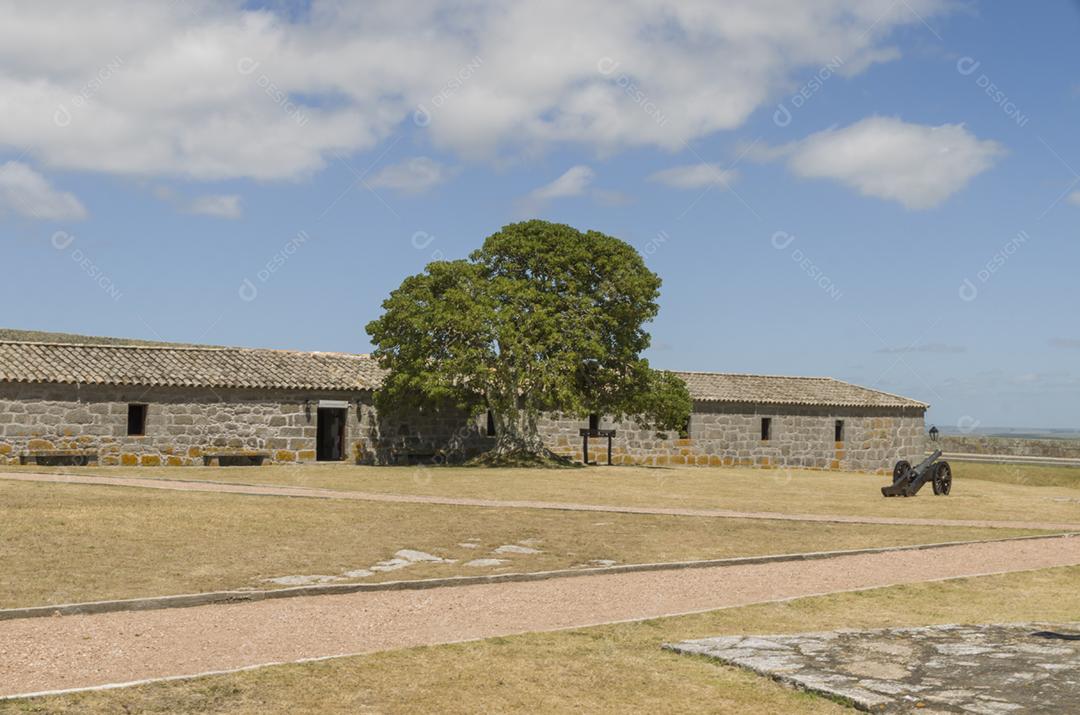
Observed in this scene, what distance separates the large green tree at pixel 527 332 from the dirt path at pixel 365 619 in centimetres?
1752

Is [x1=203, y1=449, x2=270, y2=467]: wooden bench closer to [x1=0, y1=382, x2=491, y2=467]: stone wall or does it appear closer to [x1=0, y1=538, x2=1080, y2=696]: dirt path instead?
[x1=0, y1=382, x2=491, y2=467]: stone wall

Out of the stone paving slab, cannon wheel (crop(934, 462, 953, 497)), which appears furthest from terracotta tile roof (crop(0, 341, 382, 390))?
the stone paving slab

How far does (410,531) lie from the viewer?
14516 millimetres

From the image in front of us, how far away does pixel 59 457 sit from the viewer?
2709cm

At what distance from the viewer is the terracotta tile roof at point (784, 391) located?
130 feet

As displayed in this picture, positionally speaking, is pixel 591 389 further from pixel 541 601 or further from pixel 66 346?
pixel 541 601

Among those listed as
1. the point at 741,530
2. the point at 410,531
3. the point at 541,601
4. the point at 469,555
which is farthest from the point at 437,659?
the point at 741,530

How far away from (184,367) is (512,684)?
25476 millimetres

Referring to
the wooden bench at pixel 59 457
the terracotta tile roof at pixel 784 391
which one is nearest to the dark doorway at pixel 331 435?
the wooden bench at pixel 59 457

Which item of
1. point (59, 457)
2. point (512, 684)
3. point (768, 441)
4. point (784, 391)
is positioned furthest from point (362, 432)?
point (512, 684)

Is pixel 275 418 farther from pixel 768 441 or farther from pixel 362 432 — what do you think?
pixel 768 441

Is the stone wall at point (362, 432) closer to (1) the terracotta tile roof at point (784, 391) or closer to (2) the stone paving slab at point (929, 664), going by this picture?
(1) the terracotta tile roof at point (784, 391)

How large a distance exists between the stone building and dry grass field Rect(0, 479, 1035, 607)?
9.84 metres

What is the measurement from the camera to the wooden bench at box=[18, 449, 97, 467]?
26.8m
